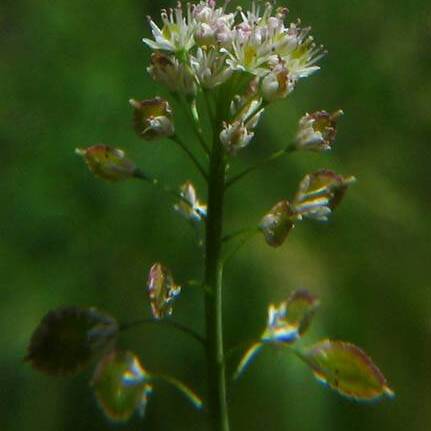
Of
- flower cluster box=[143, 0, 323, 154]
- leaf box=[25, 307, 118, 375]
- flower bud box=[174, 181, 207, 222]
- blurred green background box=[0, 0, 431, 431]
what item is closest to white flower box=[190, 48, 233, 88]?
flower cluster box=[143, 0, 323, 154]

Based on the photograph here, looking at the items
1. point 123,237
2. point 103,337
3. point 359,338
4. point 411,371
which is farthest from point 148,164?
point 103,337

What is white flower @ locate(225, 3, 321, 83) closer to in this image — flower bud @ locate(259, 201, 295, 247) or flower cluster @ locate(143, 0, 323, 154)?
flower cluster @ locate(143, 0, 323, 154)

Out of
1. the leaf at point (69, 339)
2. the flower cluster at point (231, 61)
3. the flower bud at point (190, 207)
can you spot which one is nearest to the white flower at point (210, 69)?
the flower cluster at point (231, 61)

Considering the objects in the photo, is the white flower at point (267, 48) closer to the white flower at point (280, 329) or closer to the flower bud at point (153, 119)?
the flower bud at point (153, 119)

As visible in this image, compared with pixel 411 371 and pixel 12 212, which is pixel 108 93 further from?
pixel 411 371

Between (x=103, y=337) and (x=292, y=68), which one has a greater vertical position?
(x=292, y=68)

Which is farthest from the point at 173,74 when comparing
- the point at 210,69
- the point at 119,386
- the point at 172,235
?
the point at 172,235
